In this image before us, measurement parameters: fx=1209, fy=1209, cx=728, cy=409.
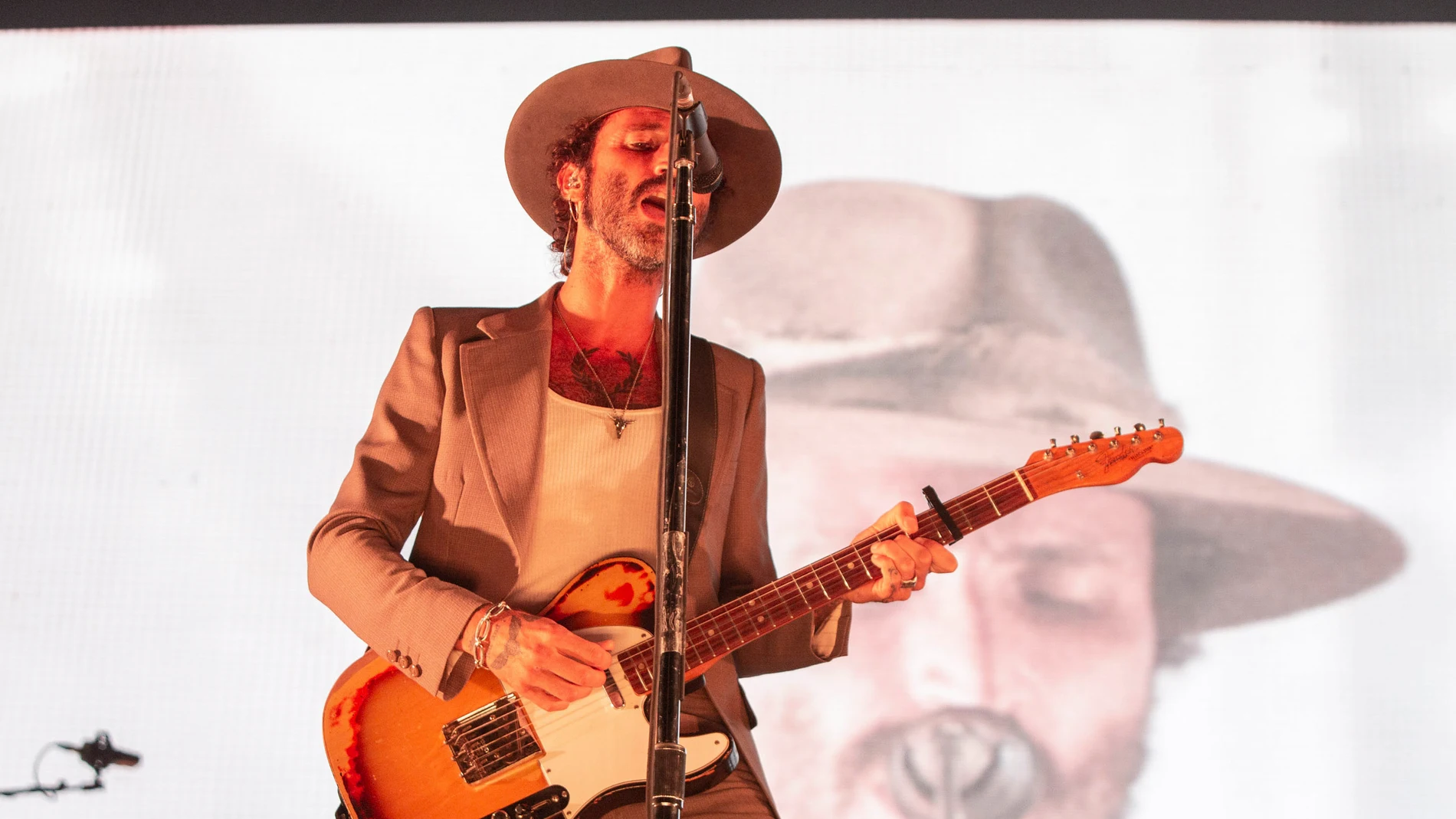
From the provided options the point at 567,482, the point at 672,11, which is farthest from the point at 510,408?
the point at 672,11

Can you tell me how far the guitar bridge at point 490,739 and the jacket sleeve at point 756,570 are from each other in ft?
1.53

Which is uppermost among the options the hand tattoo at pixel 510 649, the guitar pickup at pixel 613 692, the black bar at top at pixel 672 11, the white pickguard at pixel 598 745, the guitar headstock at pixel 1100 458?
the black bar at top at pixel 672 11

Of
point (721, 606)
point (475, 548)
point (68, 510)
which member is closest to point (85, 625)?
point (68, 510)

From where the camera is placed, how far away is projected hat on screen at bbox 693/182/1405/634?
256 centimetres

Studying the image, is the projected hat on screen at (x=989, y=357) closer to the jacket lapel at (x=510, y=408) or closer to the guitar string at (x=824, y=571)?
the guitar string at (x=824, y=571)

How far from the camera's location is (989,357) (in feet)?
8.91

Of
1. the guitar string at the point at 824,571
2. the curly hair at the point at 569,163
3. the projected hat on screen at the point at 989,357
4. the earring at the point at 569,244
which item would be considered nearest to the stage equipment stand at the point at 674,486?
the guitar string at the point at 824,571

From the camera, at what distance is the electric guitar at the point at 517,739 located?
188 cm

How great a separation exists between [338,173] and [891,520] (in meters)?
1.64

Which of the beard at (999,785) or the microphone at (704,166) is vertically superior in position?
the microphone at (704,166)

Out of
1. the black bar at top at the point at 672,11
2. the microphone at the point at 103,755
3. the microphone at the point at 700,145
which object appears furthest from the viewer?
the black bar at top at the point at 672,11

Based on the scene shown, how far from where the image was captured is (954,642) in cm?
254

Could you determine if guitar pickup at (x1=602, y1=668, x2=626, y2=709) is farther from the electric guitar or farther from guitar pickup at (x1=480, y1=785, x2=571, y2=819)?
guitar pickup at (x1=480, y1=785, x2=571, y2=819)

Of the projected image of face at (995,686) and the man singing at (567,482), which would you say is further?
the projected image of face at (995,686)
